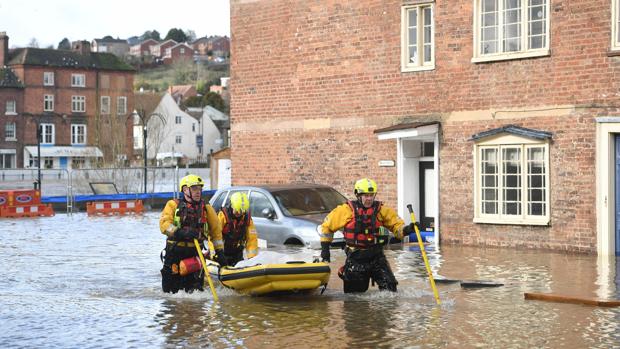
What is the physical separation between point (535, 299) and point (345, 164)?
11251 mm

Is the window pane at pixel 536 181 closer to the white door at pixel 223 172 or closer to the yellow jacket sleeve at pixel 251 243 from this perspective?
the yellow jacket sleeve at pixel 251 243

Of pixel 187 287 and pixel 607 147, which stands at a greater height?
pixel 607 147

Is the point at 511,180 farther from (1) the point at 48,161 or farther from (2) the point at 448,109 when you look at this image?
(1) the point at 48,161

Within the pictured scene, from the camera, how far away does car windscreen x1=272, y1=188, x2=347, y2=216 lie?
21.4 meters

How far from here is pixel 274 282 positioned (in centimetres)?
1406

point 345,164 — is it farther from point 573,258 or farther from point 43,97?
point 43,97

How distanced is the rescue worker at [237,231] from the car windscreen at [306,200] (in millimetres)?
5725

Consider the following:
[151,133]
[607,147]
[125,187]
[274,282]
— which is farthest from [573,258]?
[151,133]

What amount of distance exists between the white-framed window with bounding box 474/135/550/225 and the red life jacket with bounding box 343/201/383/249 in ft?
26.9

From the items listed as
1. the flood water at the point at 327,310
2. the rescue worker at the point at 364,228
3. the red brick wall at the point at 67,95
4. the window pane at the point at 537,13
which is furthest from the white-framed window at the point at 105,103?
the rescue worker at the point at 364,228

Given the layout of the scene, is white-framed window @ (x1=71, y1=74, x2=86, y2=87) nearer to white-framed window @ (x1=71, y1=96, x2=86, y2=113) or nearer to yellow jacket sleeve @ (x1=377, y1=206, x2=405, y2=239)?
white-framed window @ (x1=71, y1=96, x2=86, y2=113)

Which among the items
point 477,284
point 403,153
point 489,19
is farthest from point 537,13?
point 477,284

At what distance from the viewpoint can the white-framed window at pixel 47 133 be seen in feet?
305

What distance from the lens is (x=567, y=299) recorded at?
45.8ft
